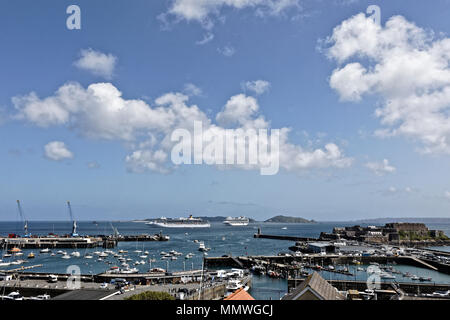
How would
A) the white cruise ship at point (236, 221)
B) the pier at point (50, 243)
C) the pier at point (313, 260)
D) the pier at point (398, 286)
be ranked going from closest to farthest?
the pier at point (398, 286) < the pier at point (313, 260) < the pier at point (50, 243) < the white cruise ship at point (236, 221)

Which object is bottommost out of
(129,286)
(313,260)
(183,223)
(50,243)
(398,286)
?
(183,223)

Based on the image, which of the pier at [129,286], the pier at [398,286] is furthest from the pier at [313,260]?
the pier at [398,286]

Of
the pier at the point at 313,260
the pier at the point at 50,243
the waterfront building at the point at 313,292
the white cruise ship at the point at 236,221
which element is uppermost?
the waterfront building at the point at 313,292

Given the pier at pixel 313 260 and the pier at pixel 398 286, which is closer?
the pier at pixel 398 286

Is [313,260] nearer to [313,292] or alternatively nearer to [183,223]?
[313,292]

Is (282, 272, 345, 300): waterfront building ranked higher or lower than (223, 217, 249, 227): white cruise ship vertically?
higher

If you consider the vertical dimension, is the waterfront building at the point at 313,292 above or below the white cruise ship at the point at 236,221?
above

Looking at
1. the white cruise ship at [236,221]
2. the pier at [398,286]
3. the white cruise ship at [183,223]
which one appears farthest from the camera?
the white cruise ship at [236,221]

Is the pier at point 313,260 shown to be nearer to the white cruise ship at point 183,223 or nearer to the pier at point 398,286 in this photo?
the pier at point 398,286

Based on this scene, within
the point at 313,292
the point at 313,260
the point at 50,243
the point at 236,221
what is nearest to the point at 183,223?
the point at 236,221

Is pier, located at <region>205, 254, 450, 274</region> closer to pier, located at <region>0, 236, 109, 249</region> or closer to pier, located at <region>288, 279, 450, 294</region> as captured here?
pier, located at <region>288, 279, 450, 294</region>

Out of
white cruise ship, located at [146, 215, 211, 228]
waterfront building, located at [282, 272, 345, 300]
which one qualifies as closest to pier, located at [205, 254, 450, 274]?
waterfront building, located at [282, 272, 345, 300]

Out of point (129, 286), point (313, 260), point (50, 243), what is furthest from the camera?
point (50, 243)
